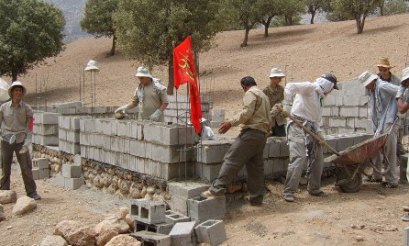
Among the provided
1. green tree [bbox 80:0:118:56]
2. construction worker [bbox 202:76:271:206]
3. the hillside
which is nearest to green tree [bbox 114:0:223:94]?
the hillside

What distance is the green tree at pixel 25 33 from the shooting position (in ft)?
92.4

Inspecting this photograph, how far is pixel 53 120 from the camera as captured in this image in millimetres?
10484

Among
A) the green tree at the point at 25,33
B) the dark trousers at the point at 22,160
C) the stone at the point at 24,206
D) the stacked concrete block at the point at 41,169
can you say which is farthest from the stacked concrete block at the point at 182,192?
the green tree at the point at 25,33

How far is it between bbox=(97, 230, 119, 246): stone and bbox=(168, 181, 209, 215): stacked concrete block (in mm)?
828

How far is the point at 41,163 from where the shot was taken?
32.6 feet

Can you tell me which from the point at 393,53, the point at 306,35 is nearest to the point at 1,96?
the point at 393,53

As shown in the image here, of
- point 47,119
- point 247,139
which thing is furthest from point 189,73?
point 47,119

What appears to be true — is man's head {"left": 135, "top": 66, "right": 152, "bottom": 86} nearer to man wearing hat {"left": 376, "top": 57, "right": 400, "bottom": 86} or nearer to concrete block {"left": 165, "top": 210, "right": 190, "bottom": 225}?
concrete block {"left": 165, "top": 210, "right": 190, "bottom": 225}

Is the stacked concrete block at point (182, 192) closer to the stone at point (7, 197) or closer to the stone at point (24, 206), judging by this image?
the stone at point (24, 206)

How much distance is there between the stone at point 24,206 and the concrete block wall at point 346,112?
5.79 meters

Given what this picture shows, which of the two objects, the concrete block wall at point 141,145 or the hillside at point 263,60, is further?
the hillside at point 263,60

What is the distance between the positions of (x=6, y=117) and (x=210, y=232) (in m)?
3.88

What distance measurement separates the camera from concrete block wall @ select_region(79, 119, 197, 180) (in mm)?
6543

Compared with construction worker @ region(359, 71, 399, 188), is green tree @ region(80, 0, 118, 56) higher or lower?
higher
